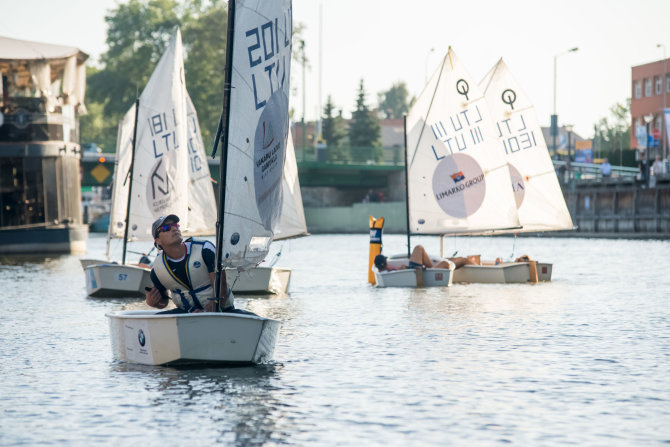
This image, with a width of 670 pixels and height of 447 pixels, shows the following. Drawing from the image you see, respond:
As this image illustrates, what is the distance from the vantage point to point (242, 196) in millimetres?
15281

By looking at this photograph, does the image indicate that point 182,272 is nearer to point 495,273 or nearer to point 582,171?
point 495,273

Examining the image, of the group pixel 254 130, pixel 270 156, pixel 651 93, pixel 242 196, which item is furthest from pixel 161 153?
pixel 651 93

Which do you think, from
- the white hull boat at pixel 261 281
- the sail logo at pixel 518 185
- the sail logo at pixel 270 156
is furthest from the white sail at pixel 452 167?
the sail logo at pixel 270 156

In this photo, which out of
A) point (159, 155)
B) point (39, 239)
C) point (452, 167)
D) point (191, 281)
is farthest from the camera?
point (39, 239)

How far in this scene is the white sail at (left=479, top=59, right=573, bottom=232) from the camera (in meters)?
37.2

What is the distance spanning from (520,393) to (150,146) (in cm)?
2039

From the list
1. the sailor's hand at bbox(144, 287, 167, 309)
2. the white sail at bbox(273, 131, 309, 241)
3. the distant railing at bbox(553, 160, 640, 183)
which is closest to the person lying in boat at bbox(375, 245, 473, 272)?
the white sail at bbox(273, 131, 309, 241)

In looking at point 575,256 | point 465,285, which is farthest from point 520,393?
point 575,256

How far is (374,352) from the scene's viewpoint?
17.2m

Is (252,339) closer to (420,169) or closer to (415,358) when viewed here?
(415,358)

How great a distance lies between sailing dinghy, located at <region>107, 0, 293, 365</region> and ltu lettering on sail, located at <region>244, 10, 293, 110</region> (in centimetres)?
1

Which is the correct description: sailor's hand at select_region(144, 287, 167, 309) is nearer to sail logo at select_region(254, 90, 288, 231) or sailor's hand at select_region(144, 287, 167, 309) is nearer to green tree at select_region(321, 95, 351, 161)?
sail logo at select_region(254, 90, 288, 231)

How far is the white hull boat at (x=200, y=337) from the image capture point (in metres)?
14.3

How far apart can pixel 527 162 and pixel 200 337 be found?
24601 millimetres
